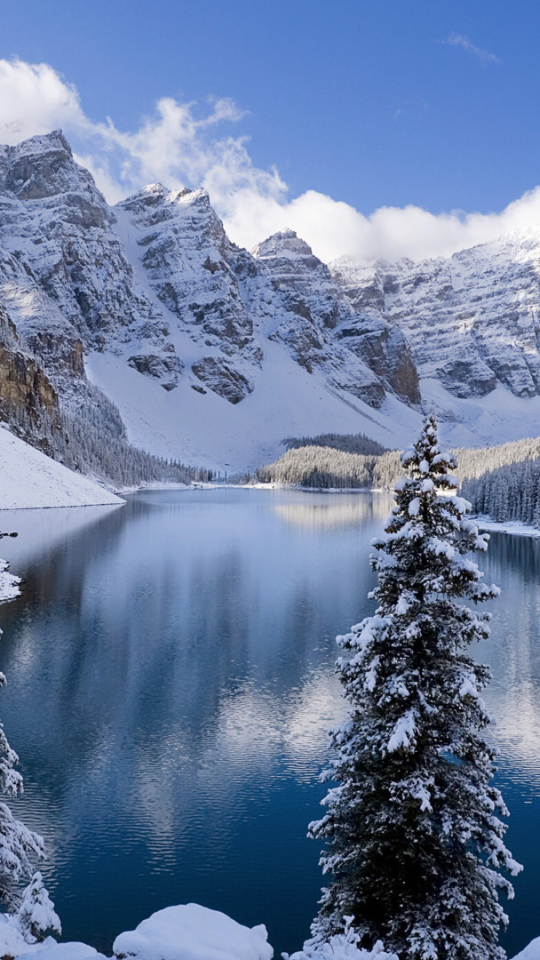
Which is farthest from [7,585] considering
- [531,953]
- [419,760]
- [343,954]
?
[531,953]

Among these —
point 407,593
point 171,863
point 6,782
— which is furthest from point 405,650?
point 171,863

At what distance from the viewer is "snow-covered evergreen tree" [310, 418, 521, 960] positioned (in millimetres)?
9445

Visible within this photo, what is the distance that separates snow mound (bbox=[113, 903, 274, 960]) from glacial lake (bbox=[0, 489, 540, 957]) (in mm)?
5098

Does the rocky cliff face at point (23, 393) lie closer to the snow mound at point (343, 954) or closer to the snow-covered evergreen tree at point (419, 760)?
the snow-covered evergreen tree at point (419, 760)

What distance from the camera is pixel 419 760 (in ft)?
33.4

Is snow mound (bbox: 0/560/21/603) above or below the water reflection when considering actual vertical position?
below

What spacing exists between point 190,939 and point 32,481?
9080 centimetres

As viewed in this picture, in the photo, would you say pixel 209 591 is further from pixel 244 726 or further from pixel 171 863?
pixel 171 863

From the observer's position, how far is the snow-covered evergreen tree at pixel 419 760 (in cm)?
945

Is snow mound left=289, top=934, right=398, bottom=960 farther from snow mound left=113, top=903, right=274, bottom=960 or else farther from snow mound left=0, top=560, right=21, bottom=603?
snow mound left=0, top=560, right=21, bottom=603

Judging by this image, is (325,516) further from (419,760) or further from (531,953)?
(531,953)

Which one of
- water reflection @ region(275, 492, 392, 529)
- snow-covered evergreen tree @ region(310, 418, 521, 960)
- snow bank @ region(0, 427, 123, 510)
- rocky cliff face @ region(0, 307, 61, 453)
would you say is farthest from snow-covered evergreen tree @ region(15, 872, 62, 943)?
rocky cliff face @ region(0, 307, 61, 453)

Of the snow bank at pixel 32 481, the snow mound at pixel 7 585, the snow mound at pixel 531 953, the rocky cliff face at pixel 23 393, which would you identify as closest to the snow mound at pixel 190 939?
the snow mound at pixel 531 953

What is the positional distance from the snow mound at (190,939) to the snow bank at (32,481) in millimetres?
83609
